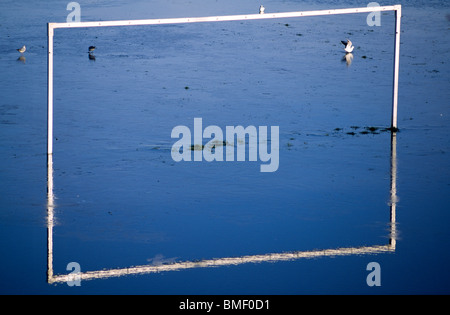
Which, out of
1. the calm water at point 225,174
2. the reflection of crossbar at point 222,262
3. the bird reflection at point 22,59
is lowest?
the reflection of crossbar at point 222,262

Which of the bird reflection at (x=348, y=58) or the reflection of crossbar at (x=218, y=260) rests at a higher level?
the bird reflection at (x=348, y=58)

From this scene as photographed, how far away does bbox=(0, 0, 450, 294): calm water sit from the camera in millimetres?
9039

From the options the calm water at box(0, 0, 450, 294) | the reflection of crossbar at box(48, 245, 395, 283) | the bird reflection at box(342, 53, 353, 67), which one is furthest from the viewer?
the bird reflection at box(342, 53, 353, 67)

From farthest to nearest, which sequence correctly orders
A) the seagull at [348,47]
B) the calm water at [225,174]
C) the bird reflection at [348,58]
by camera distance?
1. the seagull at [348,47]
2. the bird reflection at [348,58]
3. the calm water at [225,174]

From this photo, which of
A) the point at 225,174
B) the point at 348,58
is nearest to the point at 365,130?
the point at 225,174

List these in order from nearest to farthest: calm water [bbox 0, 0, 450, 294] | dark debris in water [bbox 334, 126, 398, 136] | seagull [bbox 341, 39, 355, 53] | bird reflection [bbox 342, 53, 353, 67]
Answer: calm water [bbox 0, 0, 450, 294]
dark debris in water [bbox 334, 126, 398, 136]
bird reflection [bbox 342, 53, 353, 67]
seagull [bbox 341, 39, 355, 53]

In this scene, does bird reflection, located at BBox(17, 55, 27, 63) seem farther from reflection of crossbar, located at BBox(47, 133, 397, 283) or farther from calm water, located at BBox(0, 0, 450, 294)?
reflection of crossbar, located at BBox(47, 133, 397, 283)

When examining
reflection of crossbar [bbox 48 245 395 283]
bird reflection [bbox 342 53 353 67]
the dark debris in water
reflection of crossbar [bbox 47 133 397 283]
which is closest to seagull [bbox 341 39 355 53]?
bird reflection [bbox 342 53 353 67]

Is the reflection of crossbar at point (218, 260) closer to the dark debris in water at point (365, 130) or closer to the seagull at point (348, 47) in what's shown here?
the dark debris in water at point (365, 130)

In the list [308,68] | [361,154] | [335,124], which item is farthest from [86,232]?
[308,68]

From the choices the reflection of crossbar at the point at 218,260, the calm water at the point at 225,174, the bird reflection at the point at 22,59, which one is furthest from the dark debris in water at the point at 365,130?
the bird reflection at the point at 22,59

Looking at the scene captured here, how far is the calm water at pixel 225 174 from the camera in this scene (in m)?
9.04

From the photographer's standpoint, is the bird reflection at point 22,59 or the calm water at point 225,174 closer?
the calm water at point 225,174

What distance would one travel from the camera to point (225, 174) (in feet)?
40.8
